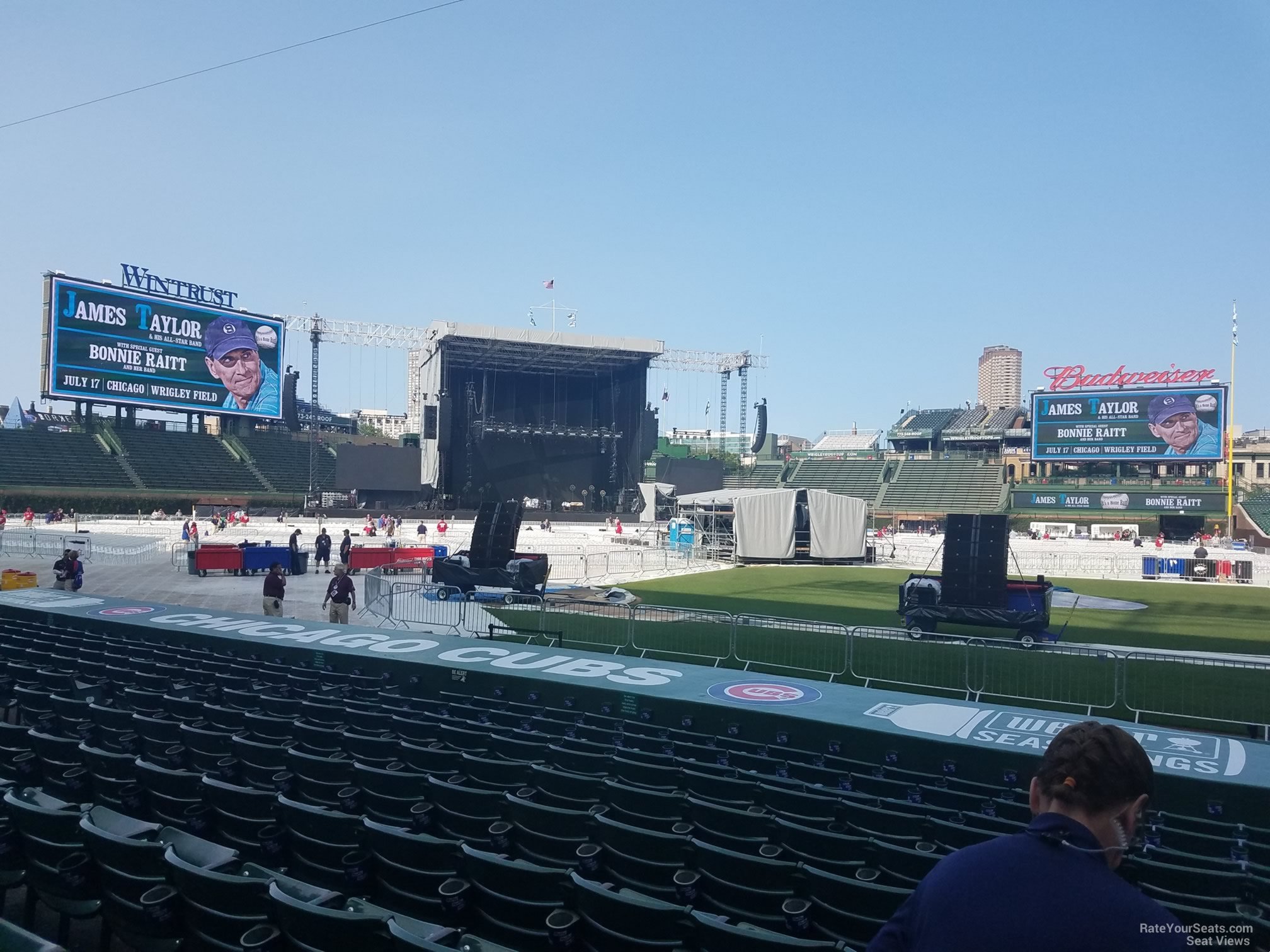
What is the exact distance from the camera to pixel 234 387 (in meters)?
56.4

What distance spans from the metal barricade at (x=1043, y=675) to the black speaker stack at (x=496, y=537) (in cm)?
1227

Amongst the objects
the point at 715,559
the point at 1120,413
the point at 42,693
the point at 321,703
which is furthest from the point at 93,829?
the point at 1120,413

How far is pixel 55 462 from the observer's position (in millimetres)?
55312

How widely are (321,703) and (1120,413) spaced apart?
69688mm

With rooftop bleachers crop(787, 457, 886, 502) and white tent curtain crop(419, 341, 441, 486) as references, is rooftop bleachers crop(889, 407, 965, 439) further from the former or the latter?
white tent curtain crop(419, 341, 441, 486)

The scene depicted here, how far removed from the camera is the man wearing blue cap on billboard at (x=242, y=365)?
55.4 meters

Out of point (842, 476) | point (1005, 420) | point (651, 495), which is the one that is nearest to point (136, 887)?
point (651, 495)

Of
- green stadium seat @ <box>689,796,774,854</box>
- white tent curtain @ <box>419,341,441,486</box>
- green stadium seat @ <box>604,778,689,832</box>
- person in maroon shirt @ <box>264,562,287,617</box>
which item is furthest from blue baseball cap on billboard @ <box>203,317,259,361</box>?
green stadium seat @ <box>689,796,774,854</box>

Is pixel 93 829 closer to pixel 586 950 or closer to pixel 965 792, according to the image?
pixel 586 950

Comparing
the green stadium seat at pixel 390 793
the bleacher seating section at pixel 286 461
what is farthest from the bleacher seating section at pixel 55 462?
the green stadium seat at pixel 390 793

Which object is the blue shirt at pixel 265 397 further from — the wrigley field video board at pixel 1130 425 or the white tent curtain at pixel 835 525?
the wrigley field video board at pixel 1130 425

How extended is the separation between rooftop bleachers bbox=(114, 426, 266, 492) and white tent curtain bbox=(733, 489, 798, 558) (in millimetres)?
40470

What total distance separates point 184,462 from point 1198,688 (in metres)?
63.3

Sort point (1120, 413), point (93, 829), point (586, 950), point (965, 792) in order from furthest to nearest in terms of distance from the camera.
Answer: point (1120, 413) → point (965, 792) → point (93, 829) → point (586, 950)
